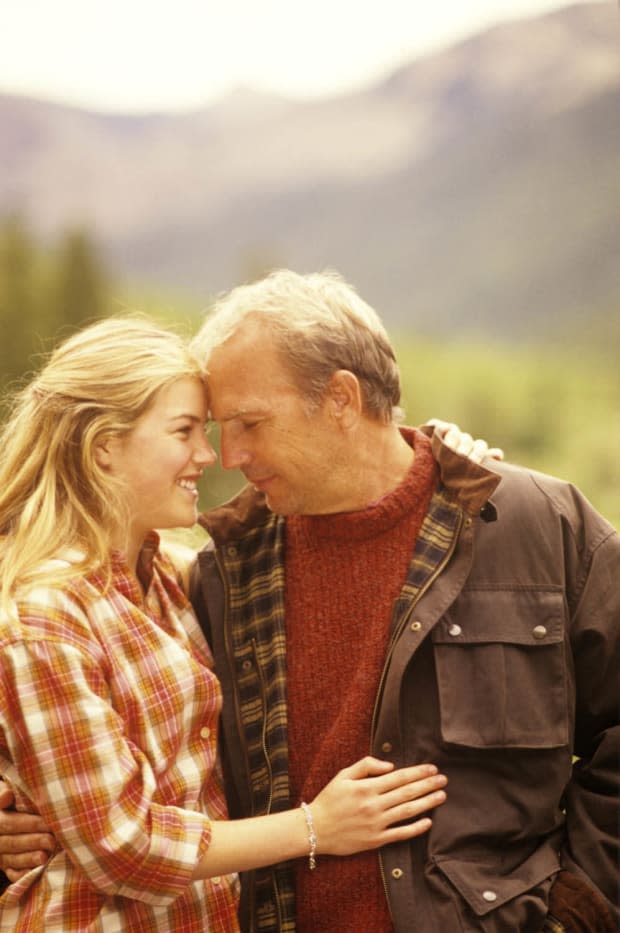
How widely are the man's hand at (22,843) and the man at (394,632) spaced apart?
0.41m

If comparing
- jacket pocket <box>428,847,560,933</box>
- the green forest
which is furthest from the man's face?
the green forest

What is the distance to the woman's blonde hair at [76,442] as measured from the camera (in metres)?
1.80

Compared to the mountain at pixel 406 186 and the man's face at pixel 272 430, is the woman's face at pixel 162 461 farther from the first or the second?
the mountain at pixel 406 186

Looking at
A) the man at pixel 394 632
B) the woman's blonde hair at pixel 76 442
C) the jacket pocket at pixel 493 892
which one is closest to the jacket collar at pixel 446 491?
the man at pixel 394 632

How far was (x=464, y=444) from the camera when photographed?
2.14 meters

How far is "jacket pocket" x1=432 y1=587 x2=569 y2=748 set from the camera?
189 centimetres

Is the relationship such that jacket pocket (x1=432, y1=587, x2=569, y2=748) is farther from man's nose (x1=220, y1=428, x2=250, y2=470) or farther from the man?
man's nose (x1=220, y1=428, x2=250, y2=470)

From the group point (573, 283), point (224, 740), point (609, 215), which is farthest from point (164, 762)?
point (609, 215)

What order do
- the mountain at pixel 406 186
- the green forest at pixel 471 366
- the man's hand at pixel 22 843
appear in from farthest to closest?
1. the mountain at pixel 406 186
2. the green forest at pixel 471 366
3. the man's hand at pixel 22 843

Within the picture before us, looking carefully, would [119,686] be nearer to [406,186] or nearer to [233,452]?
[233,452]

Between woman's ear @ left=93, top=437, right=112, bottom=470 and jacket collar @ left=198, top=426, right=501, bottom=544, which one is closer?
woman's ear @ left=93, top=437, right=112, bottom=470

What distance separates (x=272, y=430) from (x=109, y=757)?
0.74 m

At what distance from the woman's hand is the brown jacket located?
0.04m

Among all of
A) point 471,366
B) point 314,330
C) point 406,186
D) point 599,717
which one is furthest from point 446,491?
point 406,186
